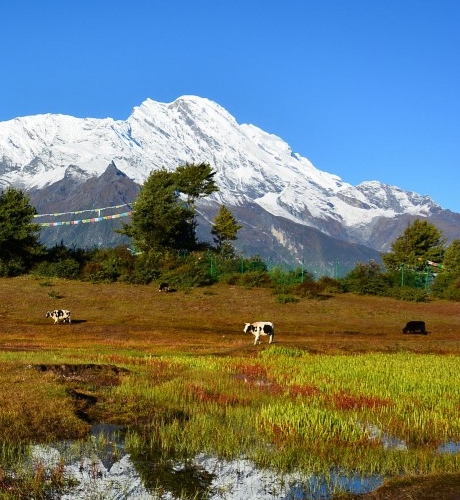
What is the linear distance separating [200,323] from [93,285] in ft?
68.3

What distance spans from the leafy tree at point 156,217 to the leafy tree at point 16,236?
1953 cm

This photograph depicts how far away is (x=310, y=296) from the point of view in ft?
213

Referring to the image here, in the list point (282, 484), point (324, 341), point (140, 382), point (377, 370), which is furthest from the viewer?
point (324, 341)

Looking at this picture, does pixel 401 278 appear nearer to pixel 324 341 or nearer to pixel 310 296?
pixel 310 296

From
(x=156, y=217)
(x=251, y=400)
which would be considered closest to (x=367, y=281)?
(x=156, y=217)

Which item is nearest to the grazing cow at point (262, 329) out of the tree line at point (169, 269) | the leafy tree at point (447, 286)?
the tree line at point (169, 269)

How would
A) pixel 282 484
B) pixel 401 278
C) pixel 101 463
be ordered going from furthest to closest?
pixel 401 278
pixel 101 463
pixel 282 484

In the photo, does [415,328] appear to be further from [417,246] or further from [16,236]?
[417,246]

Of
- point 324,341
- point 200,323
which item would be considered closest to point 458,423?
point 324,341

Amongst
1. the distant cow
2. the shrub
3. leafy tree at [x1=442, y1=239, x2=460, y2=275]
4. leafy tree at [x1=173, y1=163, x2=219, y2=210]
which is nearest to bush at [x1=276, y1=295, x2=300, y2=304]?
the shrub

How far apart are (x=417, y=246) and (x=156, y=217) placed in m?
46.5

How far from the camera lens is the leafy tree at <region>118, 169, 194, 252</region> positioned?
91.7 meters

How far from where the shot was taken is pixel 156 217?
91.5 meters

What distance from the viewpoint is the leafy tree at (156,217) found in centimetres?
9167
